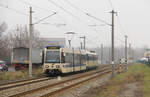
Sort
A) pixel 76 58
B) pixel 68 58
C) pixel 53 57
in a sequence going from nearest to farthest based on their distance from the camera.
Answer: pixel 53 57, pixel 68 58, pixel 76 58

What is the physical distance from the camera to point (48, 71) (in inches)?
1147

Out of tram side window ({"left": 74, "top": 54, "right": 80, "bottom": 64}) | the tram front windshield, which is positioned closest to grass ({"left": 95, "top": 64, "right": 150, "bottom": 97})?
the tram front windshield

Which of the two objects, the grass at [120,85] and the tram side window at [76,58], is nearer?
the grass at [120,85]

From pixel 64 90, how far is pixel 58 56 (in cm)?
1152

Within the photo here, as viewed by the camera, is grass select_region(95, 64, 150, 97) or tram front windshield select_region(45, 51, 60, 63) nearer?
grass select_region(95, 64, 150, 97)

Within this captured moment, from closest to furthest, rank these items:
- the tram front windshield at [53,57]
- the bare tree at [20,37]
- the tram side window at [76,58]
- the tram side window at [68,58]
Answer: the tram front windshield at [53,57] < the tram side window at [68,58] < the tram side window at [76,58] < the bare tree at [20,37]

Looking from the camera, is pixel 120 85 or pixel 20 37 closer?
pixel 120 85

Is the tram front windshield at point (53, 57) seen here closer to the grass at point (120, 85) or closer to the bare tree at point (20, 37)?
the grass at point (120, 85)

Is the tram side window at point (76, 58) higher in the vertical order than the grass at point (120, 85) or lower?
higher

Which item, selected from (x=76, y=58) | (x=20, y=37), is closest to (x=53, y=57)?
(x=76, y=58)

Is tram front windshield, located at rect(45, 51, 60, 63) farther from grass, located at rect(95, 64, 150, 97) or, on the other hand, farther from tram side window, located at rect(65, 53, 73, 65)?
grass, located at rect(95, 64, 150, 97)

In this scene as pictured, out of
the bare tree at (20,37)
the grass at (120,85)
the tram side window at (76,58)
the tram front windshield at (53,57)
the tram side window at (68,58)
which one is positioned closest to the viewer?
the grass at (120,85)

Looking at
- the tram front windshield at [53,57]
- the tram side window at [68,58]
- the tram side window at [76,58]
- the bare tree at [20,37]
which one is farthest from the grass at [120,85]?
the bare tree at [20,37]

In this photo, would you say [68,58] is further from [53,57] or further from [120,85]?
[120,85]
